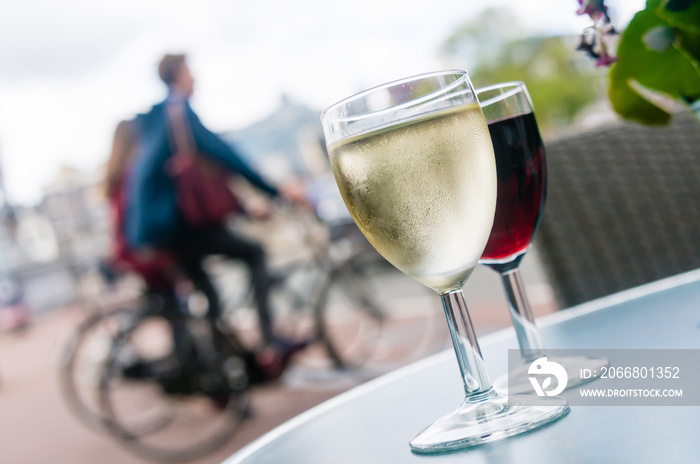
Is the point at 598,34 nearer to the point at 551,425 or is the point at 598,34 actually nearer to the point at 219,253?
the point at 551,425

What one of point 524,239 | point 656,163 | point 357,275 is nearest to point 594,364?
point 524,239

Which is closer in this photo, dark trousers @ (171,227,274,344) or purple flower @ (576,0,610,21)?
purple flower @ (576,0,610,21)

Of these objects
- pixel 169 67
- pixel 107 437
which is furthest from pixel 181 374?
pixel 107 437

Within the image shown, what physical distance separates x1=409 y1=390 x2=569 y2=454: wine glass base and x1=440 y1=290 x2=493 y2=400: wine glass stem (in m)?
0.01

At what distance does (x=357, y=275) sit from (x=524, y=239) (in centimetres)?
432

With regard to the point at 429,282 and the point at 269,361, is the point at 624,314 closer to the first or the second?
the point at 429,282

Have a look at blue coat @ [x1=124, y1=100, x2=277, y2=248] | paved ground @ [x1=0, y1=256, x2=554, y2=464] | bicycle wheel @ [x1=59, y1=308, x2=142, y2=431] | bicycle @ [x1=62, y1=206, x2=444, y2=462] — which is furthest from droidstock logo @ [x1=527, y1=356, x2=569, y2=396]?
paved ground @ [x1=0, y1=256, x2=554, y2=464]

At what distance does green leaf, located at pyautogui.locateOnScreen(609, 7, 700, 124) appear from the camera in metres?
0.50

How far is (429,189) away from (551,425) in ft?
0.53

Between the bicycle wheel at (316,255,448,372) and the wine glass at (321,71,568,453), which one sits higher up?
the wine glass at (321,71,568,453)

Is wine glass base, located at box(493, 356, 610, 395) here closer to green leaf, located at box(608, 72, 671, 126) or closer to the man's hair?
green leaf, located at box(608, 72, 671, 126)

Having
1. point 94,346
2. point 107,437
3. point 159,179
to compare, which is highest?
point 159,179

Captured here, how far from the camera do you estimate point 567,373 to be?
559 mm

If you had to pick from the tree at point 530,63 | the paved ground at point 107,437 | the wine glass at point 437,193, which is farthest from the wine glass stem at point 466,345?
the tree at point 530,63
